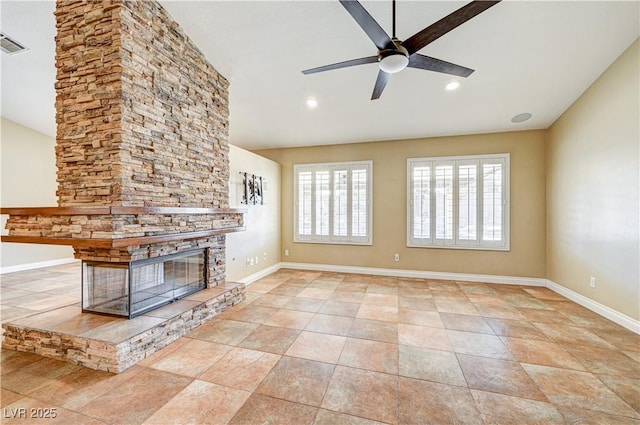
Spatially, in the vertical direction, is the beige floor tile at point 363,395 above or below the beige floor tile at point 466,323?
below

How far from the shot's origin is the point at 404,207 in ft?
18.3

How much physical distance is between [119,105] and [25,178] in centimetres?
569

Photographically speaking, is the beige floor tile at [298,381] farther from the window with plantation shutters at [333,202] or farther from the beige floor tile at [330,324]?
the window with plantation shutters at [333,202]

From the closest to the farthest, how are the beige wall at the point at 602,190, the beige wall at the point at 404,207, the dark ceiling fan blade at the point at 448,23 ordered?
1. the dark ceiling fan blade at the point at 448,23
2. the beige wall at the point at 602,190
3. the beige wall at the point at 404,207

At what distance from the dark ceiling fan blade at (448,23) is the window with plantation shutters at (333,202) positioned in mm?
3576

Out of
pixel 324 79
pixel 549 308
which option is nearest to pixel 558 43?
pixel 324 79

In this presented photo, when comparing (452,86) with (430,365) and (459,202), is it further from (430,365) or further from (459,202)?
(430,365)

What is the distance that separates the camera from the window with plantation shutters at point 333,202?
5.83 m

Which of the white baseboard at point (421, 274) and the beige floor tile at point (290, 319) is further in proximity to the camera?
the white baseboard at point (421, 274)

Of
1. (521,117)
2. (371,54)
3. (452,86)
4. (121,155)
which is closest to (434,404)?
(121,155)

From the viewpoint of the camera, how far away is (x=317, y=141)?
591cm

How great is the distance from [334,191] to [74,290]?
4828 mm

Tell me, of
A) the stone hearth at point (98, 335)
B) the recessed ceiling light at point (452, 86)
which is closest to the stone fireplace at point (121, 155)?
the stone hearth at point (98, 335)

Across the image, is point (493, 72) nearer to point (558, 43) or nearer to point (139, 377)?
point (558, 43)
